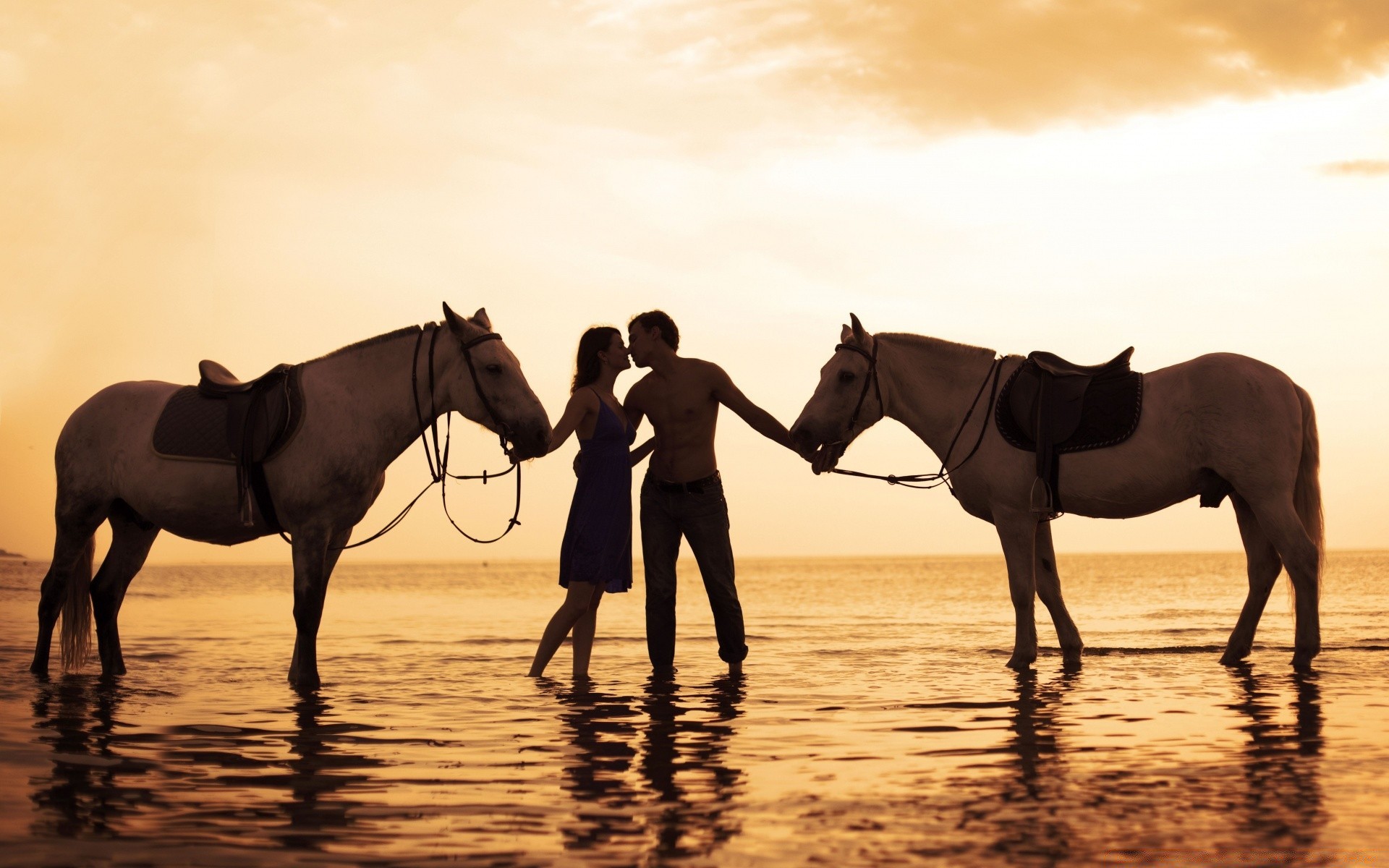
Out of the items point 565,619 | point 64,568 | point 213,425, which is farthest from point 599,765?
point 64,568

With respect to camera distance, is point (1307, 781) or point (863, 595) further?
point (863, 595)

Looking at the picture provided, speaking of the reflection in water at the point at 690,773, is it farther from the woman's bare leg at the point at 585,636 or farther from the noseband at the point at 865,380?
the noseband at the point at 865,380

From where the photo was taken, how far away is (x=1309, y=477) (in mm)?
Answer: 9344

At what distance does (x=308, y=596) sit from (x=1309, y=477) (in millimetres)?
7010

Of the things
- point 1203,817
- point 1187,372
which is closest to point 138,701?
point 1203,817

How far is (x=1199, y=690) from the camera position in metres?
7.93

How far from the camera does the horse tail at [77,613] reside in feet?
31.8

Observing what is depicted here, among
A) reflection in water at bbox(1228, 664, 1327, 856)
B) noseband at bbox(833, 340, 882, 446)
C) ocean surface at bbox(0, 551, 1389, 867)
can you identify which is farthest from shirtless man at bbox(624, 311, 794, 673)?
reflection in water at bbox(1228, 664, 1327, 856)

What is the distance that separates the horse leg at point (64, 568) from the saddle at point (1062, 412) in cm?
673

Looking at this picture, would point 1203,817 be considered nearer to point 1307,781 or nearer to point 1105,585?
point 1307,781

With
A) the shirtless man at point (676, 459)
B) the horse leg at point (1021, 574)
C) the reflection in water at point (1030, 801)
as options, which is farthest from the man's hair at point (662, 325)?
the reflection in water at point (1030, 801)

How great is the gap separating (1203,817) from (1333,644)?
8772mm

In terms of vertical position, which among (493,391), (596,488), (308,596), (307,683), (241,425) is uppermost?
(493,391)

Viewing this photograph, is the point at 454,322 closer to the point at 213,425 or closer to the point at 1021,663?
the point at 213,425
